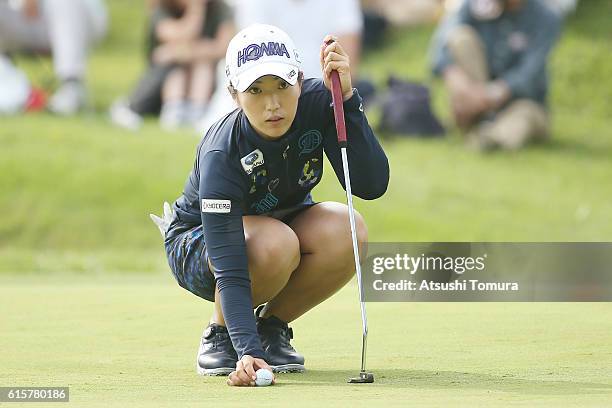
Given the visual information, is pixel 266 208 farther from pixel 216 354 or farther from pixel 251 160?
pixel 216 354

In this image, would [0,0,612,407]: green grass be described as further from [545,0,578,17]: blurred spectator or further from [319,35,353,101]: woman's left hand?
[545,0,578,17]: blurred spectator

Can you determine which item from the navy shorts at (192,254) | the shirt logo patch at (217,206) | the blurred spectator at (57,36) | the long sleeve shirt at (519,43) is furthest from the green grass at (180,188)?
the shirt logo patch at (217,206)

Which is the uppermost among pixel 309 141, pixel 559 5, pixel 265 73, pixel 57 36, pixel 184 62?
pixel 559 5

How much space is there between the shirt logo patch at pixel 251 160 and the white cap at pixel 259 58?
23 centimetres

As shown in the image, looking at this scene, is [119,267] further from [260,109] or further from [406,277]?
[260,109]

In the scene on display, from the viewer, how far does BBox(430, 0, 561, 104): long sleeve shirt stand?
39.5 feet

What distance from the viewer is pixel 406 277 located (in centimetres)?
667

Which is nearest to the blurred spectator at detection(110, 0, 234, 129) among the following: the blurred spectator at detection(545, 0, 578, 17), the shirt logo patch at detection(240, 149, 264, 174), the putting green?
the blurred spectator at detection(545, 0, 578, 17)

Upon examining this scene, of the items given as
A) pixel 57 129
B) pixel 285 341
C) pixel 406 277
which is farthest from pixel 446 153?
pixel 285 341

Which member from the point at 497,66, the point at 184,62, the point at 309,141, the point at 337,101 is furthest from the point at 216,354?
the point at 184,62

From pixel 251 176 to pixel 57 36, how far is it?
9.04 m

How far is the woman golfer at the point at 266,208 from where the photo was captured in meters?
4.16

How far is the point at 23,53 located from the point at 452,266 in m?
7.39

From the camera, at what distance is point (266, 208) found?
4555 mm
